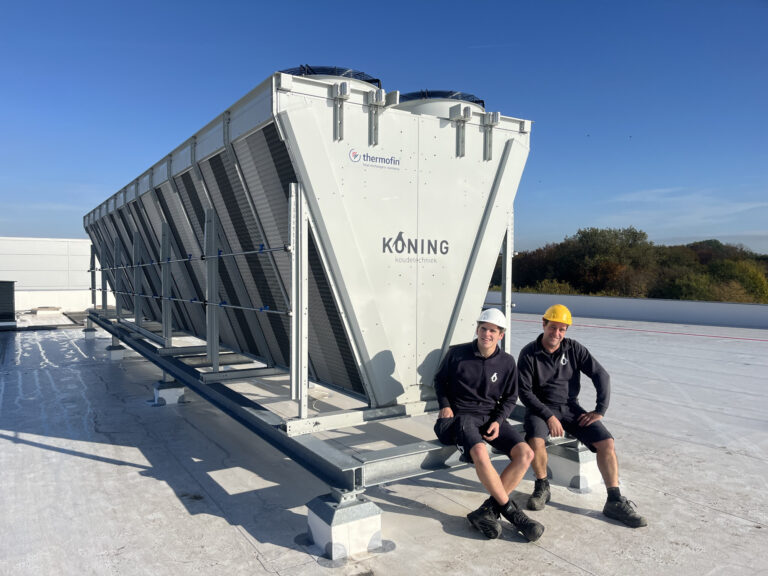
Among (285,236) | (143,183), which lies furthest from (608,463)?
(143,183)

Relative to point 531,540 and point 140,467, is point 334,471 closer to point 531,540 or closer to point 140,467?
point 531,540

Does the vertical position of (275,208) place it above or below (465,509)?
above

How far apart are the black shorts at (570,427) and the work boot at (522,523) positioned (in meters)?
0.63

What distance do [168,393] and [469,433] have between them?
4644 mm

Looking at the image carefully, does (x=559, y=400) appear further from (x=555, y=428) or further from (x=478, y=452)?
(x=478, y=452)

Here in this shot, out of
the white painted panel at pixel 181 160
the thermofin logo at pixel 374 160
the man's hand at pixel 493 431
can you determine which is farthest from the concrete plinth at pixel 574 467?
the white painted panel at pixel 181 160

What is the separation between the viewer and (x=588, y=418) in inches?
159

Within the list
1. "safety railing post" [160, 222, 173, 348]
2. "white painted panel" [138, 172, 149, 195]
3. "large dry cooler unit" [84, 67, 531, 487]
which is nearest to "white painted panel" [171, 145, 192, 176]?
"large dry cooler unit" [84, 67, 531, 487]

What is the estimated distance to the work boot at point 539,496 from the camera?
3.90m

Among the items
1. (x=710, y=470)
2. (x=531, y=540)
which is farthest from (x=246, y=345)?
(x=710, y=470)

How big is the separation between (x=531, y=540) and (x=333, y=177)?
8.98 ft

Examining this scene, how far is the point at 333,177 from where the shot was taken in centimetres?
403

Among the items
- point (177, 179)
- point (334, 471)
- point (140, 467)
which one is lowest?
point (140, 467)

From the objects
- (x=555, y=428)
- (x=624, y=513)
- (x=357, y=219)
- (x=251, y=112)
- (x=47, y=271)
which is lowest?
(x=624, y=513)
